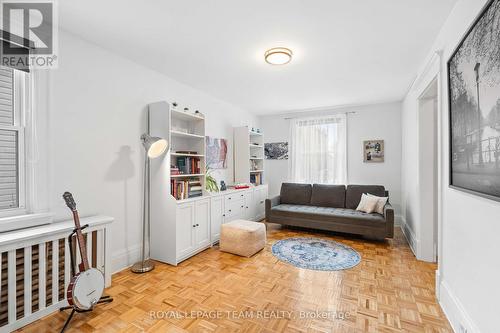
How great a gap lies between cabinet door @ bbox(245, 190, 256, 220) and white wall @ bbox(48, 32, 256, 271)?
203cm

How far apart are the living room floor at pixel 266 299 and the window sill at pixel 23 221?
31.3 inches

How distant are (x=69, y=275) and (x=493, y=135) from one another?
326 cm

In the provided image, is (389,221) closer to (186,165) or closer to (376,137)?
(376,137)

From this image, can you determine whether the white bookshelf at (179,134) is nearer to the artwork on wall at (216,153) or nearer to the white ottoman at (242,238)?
the artwork on wall at (216,153)

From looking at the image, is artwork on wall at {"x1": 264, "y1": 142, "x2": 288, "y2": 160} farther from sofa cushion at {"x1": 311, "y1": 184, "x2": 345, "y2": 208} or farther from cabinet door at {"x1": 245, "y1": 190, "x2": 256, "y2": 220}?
cabinet door at {"x1": 245, "y1": 190, "x2": 256, "y2": 220}

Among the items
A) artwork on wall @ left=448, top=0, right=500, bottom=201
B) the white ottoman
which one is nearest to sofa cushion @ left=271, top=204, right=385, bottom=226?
the white ottoman

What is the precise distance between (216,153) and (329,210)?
238cm

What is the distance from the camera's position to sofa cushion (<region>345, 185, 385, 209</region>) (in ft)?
14.0

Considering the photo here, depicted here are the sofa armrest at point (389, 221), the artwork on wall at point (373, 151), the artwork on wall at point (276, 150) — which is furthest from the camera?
the artwork on wall at point (276, 150)

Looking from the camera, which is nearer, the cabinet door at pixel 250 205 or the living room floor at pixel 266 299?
the living room floor at pixel 266 299

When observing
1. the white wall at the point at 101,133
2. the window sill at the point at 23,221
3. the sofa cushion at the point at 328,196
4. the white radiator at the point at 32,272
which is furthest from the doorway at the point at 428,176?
the window sill at the point at 23,221

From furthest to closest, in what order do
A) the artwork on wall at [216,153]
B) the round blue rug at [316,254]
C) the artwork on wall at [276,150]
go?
the artwork on wall at [276,150] → the artwork on wall at [216,153] → the round blue rug at [316,254]

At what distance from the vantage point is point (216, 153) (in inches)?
172

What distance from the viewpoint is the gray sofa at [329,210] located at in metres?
3.61
